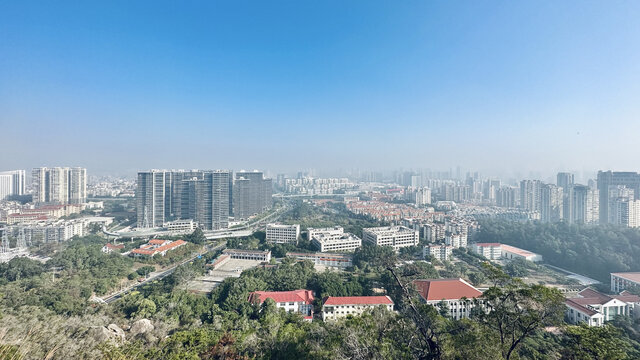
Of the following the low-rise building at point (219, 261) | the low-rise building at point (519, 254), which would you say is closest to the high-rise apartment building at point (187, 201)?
the low-rise building at point (219, 261)

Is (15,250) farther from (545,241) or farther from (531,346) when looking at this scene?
(545,241)

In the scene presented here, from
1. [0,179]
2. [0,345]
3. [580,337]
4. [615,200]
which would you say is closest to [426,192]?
[615,200]

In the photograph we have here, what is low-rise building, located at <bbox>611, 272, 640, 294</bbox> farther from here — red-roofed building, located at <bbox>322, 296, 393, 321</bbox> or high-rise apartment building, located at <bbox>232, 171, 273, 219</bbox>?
high-rise apartment building, located at <bbox>232, 171, 273, 219</bbox>

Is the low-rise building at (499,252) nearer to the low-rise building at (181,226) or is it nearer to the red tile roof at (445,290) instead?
the red tile roof at (445,290)

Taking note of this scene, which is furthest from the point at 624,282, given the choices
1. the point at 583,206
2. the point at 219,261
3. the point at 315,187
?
the point at 315,187

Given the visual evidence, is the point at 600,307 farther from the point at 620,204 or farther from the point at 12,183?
the point at 12,183

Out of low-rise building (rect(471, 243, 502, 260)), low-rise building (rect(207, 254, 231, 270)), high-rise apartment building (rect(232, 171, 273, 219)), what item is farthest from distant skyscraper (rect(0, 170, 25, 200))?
low-rise building (rect(471, 243, 502, 260))
